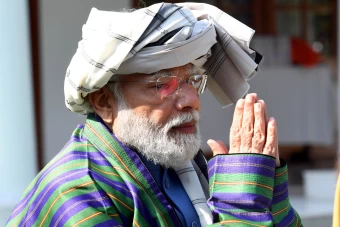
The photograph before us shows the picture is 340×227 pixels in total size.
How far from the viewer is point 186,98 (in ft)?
7.97

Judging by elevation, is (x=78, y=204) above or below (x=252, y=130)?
below

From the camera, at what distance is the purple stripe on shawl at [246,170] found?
2268 millimetres

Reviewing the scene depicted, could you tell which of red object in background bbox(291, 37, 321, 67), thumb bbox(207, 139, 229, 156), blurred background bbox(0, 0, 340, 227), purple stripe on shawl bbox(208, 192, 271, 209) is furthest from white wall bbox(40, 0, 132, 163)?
purple stripe on shawl bbox(208, 192, 271, 209)

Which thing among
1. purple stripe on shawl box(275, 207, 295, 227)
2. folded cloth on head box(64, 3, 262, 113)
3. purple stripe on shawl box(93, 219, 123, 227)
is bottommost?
purple stripe on shawl box(275, 207, 295, 227)

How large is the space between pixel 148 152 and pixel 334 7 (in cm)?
927

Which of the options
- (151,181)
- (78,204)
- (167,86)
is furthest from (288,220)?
(78,204)

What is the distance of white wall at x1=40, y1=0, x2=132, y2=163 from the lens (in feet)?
21.5

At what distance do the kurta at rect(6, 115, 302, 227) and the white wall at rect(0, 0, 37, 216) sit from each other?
3737 millimetres

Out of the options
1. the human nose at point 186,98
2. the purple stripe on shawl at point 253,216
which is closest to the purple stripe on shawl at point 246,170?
the purple stripe on shawl at point 253,216

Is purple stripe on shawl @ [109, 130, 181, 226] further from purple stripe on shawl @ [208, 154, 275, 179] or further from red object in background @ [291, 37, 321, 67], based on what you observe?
red object in background @ [291, 37, 321, 67]

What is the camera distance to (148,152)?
2.43 meters

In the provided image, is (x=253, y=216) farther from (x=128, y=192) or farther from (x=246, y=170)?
(x=128, y=192)

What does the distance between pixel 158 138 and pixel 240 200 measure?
347 mm

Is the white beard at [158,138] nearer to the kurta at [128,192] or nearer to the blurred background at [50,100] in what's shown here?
the kurta at [128,192]
